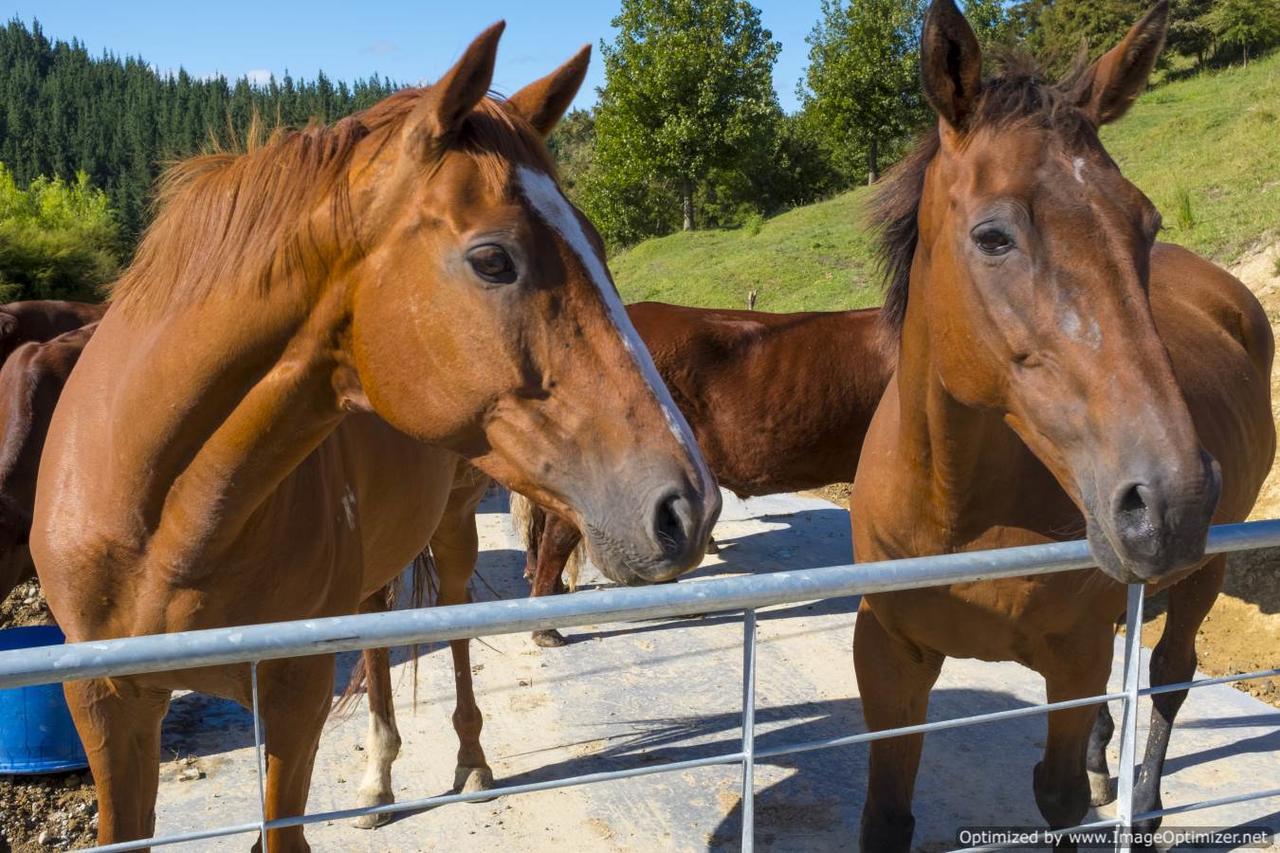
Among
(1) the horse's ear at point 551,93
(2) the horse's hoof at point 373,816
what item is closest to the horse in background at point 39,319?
(2) the horse's hoof at point 373,816

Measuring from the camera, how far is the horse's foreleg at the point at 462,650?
387 centimetres

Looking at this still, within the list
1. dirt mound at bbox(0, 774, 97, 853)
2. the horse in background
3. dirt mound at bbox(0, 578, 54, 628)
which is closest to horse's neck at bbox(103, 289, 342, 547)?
dirt mound at bbox(0, 774, 97, 853)

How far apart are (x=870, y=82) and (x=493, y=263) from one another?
34.8 metres

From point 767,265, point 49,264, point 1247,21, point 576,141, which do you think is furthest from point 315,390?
point 576,141

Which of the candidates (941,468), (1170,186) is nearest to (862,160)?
(1170,186)

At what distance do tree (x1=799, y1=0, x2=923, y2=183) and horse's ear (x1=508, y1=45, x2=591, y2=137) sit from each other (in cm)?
3302

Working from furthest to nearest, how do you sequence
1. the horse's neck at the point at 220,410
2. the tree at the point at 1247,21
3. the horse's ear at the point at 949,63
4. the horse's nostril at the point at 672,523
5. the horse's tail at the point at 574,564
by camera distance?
1. the tree at the point at 1247,21
2. the horse's tail at the point at 574,564
3. the horse's ear at the point at 949,63
4. the horse's neck at the point at 220,410
5. the horse's nostril at the point at 672,523

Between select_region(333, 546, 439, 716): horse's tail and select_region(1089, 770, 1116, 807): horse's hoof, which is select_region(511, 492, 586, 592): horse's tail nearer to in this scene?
select_region(333, 546, 439, 716): horse's tail

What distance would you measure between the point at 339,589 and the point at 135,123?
8020 cm

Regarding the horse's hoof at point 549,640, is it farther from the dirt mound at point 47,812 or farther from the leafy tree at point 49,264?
the leafy tree at point 49,264

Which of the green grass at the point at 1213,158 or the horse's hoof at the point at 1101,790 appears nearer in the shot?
the horse's hoof at the point at 1101,790

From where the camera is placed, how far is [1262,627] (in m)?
5.23

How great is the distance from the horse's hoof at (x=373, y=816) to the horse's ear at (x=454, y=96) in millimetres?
2553

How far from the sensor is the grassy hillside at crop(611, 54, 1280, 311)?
11.0m
